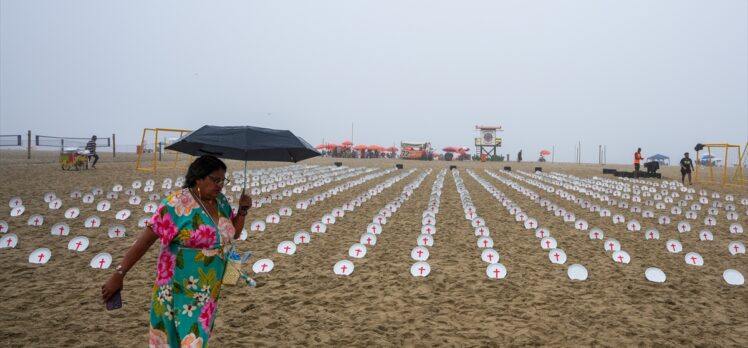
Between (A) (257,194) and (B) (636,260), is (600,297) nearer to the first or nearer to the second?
(B) (636,260)

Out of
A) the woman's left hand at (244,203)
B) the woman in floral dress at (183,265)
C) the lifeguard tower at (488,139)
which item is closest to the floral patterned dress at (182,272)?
the woman in floral dress at (183,265)

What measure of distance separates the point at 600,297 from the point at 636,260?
242 centimetres

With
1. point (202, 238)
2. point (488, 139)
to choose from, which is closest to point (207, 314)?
point (202, 238)

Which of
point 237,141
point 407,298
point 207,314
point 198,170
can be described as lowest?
point 407,298

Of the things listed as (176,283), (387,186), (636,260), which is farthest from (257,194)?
(176,283)

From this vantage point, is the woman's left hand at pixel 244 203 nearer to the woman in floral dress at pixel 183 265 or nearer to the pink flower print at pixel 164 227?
the woman in floral dress at pixel 183 265

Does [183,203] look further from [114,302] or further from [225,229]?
[114,302]

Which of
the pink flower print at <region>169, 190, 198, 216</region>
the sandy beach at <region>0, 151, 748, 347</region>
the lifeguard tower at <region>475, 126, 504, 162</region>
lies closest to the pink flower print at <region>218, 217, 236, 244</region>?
the pink flower print at <region>169, 190, 198, 216</region>

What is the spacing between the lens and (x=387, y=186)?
1980 centimetres

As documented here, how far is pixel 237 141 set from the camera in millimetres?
3510

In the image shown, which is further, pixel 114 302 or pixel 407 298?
pixel 407 298

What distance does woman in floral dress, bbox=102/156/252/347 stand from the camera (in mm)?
2816

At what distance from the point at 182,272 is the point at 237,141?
108 cm

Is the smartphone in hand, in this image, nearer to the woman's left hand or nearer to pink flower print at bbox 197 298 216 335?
pink flower print at bbox 197 298 216 335
